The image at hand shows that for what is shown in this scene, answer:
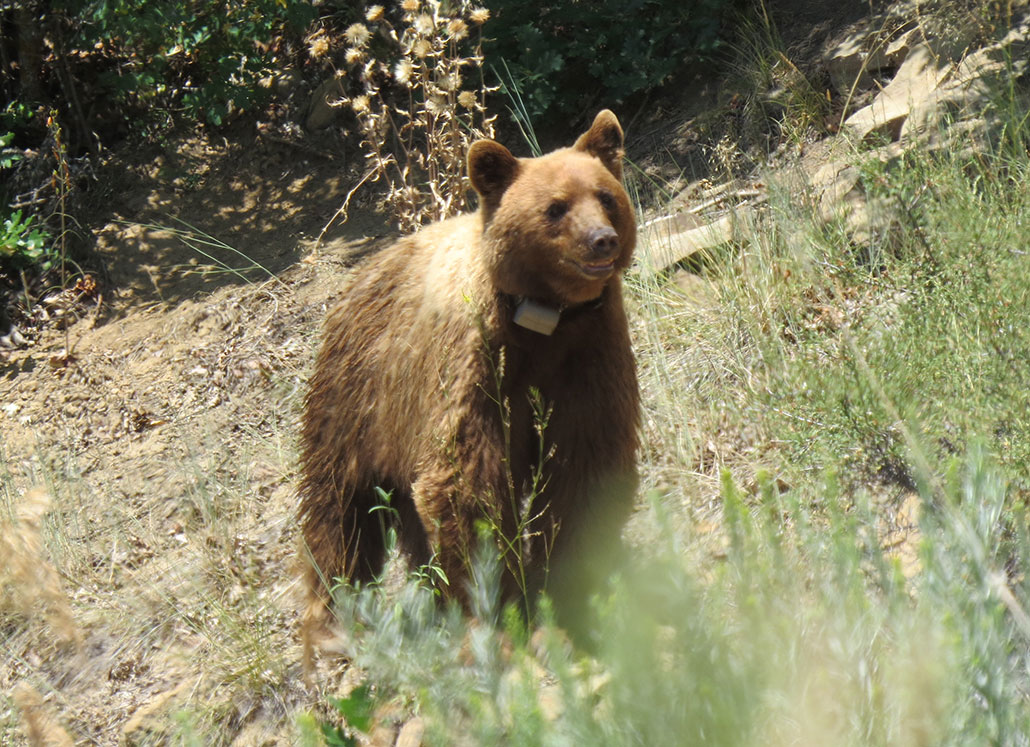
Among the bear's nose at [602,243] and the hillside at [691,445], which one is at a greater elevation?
the bear's nose at [602,243]

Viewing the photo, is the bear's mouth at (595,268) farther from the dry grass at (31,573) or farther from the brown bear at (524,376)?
the dry grass at (31,573)

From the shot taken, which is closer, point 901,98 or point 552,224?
point 552,224

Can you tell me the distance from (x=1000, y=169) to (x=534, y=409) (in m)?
2.94

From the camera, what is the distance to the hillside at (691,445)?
87.1 inches

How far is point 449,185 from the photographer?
6672 millimetres

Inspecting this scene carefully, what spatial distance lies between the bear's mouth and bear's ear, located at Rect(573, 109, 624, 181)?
75 centimetres

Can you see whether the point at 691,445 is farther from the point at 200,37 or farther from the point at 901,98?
the point at 200,37

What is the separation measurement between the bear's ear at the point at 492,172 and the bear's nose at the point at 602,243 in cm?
55

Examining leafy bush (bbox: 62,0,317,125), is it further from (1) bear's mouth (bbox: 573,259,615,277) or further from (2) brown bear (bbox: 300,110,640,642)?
(1) bear's mouth (bbox: 573,259,615,277)

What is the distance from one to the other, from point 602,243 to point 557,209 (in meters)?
0.32

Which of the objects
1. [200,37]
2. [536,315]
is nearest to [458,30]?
[536,315]

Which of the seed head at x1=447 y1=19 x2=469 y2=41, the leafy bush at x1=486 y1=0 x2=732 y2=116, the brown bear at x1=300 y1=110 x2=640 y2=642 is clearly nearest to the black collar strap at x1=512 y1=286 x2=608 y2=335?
the brown bear at x1=300 y1=110 x2=640 y2=642

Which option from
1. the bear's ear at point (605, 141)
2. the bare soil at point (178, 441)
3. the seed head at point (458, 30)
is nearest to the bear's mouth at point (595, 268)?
the bear's ear at point (605, 141)

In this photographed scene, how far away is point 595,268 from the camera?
4109mm
